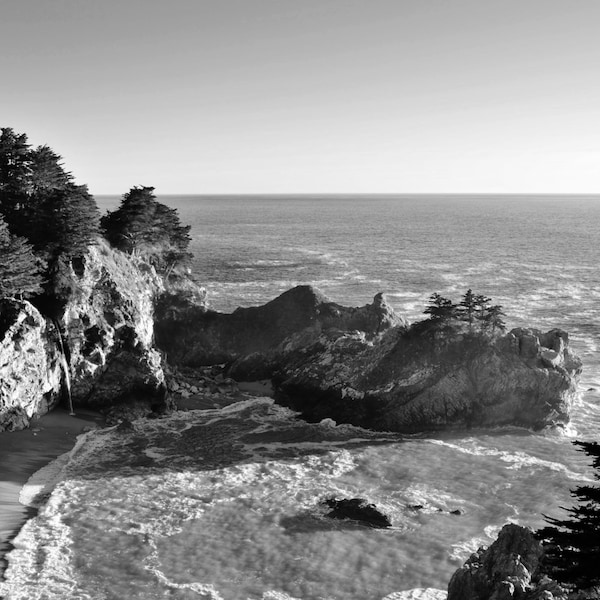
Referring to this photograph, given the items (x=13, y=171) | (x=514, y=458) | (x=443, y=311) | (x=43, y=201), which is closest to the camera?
(x=514, y=458)

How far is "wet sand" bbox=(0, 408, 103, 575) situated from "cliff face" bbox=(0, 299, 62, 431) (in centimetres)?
100

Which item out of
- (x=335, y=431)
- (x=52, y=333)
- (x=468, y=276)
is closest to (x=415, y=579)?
(x=335, y=431)

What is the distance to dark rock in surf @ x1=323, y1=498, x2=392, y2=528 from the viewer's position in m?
29.6

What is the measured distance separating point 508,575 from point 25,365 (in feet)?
110

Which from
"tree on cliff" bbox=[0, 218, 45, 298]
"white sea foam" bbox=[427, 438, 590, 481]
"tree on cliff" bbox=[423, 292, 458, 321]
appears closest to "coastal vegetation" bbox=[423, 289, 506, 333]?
"tree on cliff" bbox=[423, 292, 458, 321]

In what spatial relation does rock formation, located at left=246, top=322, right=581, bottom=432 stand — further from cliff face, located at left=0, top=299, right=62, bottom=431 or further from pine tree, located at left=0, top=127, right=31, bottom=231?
pine tree, located at left=0, top=127, right=31, bottom=231

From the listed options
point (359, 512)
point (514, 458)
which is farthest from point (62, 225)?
point (514, 458)

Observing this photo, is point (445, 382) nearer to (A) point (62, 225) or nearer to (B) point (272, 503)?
(B) point (272, 503)

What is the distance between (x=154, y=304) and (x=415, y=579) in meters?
42.0

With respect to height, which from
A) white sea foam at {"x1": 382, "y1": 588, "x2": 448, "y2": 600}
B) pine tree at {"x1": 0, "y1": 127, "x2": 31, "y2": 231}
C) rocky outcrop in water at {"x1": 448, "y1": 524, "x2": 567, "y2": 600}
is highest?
pine tree at {"x1": 0, "y1": 127, "x2": 31, "y2": 231}

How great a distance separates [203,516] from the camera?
30406 mm

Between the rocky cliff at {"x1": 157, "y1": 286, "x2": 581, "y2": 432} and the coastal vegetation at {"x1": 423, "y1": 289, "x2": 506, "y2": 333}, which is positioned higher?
the coastal vegetation at {"x1": 423, "y1": 289, "x2": 506, "y2": 333}

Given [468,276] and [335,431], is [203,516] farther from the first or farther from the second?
[468,276]

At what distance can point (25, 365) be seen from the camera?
40.7 meters
